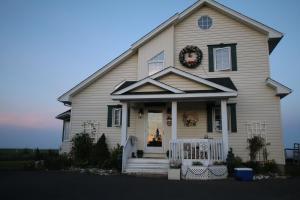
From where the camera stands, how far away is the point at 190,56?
16.0 m

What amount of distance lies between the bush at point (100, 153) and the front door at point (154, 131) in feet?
7.45

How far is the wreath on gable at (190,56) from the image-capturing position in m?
15.8

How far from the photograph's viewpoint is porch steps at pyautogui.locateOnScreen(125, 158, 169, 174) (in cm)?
1265

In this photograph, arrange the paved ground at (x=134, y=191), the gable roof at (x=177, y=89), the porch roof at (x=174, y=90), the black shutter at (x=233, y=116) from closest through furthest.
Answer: the paved ground at (x=134, y=191)
the porch roof at (x=174, y=90)
the gable roof at (x=177, y=89)
the black shutter at (x=233, y=116)

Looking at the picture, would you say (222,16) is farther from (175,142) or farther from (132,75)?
(175,142)

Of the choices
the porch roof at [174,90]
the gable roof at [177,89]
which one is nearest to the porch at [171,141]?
the porch roof at [174,90]

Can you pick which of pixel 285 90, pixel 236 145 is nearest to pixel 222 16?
pixel 285 90

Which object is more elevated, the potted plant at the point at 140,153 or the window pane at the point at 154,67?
the window pane at the point at 154,67

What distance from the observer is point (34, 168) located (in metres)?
14.6

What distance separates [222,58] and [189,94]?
417cm

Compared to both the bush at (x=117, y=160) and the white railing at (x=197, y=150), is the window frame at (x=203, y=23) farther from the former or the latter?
the bush at (x=117, y=160)

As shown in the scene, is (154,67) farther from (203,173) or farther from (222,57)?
(203,173)

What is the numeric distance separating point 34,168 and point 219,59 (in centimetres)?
1189

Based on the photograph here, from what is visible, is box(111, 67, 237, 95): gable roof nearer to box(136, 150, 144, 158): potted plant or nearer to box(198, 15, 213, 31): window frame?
box(198, 15, 213, 31): window frame
